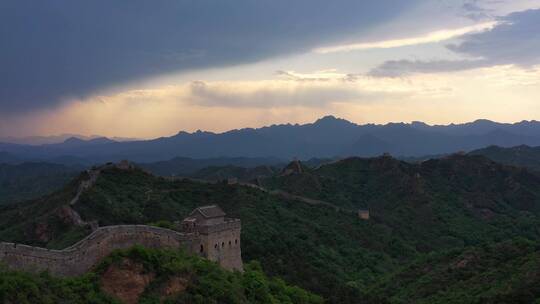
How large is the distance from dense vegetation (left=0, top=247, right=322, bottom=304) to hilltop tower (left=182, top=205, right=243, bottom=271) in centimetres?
143

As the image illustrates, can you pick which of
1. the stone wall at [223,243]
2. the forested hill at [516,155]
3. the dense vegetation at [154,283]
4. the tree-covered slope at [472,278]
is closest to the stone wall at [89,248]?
the stone wall at [223,243]

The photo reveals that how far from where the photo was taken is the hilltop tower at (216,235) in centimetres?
3384

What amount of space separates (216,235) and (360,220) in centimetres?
4110

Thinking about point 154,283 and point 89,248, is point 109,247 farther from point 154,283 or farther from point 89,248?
point 154,283

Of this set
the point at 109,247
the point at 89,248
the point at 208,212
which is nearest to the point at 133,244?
the point at 109,247

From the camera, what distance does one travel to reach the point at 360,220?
2889 inches

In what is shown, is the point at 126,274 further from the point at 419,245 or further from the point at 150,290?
the point at 419,245

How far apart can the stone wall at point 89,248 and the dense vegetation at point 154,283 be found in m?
0.87

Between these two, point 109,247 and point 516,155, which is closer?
point 109,247

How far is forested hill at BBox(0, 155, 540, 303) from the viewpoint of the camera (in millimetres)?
46562

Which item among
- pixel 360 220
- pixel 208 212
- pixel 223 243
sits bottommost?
pixel 360 220

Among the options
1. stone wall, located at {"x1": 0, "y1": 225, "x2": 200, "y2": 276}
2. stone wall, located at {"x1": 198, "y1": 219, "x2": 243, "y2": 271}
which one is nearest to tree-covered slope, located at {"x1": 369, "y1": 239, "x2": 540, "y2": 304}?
stone wall, located at {"x1": 198, "y1": 219, "x2": 243, "y2": 271}

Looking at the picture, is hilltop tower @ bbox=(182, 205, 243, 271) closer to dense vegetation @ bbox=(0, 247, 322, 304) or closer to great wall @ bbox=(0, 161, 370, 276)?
great wall @ bbox=(0, 161, 370, 276)

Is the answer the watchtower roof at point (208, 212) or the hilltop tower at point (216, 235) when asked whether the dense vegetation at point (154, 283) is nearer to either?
the hilltop tower at point (216, 235)
